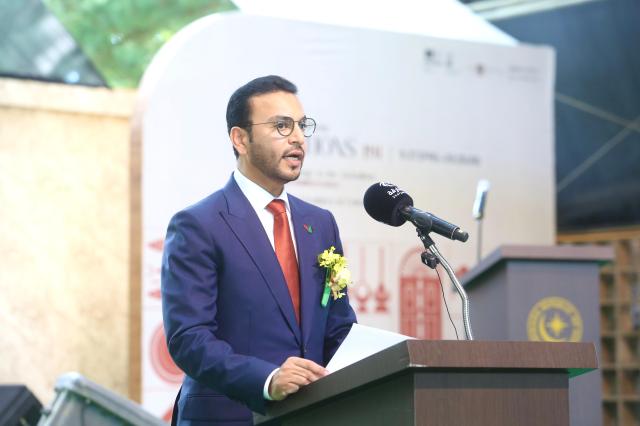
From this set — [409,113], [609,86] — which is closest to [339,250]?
[409,113]

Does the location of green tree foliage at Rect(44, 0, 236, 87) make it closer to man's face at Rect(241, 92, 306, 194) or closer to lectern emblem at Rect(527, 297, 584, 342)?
lectern emblem at Rect(527, 297, 584, 342)

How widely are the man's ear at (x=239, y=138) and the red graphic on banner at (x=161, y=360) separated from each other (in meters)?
2.85

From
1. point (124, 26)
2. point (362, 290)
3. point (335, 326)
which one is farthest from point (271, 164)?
point (124, 26)

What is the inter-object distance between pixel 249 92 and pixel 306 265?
40cm

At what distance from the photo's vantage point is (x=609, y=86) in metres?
7.36

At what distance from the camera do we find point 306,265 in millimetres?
2281

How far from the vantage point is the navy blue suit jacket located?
2105 millimetres

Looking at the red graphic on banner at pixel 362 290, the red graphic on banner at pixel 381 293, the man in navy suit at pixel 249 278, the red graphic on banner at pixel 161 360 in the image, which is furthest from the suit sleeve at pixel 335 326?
the red graphic on banner at pixel 381 293

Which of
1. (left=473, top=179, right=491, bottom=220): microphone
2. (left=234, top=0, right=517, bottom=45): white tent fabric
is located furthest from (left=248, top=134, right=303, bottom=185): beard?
(left=234, top=0, right=517, bottom=45): white tent fabric

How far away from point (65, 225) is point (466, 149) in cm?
230

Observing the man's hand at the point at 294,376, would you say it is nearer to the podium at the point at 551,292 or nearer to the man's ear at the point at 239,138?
the man's ear at the point at 239,138

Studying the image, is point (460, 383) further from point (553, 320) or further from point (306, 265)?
point (553, 320)

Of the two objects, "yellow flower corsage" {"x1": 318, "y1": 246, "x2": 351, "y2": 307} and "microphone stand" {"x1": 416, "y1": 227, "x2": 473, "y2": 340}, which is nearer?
"microphone stand" {"x1": 416, "y1": 227, "x2": 473, "y2": 340}

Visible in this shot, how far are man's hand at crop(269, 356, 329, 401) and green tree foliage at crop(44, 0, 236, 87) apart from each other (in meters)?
4.95
